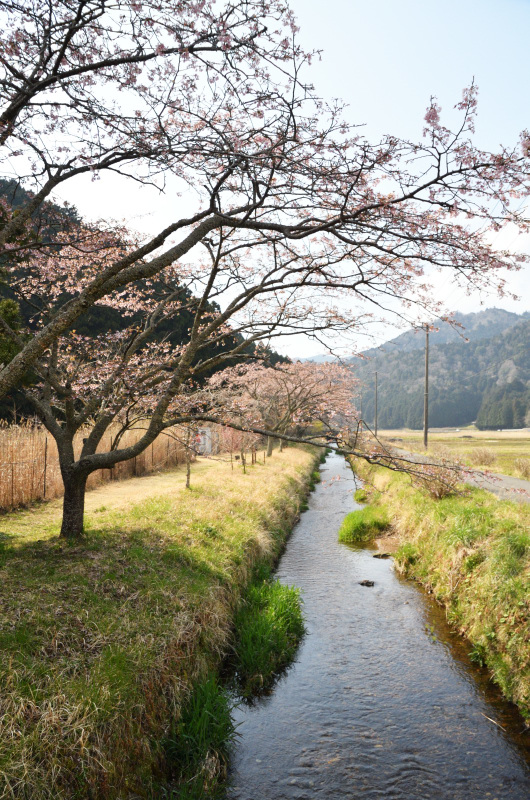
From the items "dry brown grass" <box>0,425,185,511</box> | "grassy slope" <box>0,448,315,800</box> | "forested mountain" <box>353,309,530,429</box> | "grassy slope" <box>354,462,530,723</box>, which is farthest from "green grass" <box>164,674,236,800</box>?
"forested mountain" <box>353,309,530,429</box>

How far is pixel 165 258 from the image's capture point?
15.9 feet

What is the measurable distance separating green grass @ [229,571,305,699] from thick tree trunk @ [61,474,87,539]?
9.00 ft

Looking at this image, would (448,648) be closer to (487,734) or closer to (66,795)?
(487,734)

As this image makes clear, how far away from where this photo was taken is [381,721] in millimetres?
5648

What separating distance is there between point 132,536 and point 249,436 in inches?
458

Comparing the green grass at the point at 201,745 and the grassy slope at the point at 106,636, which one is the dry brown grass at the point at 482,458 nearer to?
the grassy slope at the point at 106,636

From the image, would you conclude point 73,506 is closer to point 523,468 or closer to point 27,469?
point 27,469

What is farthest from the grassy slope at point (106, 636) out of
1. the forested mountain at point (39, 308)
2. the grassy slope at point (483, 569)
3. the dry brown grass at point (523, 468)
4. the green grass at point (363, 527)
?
the dry brown grass at point (523, 468)

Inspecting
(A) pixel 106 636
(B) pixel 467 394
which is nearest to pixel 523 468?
(A) pixel 106 636

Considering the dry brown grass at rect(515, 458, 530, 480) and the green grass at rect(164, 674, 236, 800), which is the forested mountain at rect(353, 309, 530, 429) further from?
the green grass at rect(164, 674, 236, 800)

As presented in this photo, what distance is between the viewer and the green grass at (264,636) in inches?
255

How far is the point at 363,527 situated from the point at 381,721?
8.40 m

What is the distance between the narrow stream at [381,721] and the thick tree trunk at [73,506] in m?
3.54

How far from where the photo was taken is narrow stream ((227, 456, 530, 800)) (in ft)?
15.3
